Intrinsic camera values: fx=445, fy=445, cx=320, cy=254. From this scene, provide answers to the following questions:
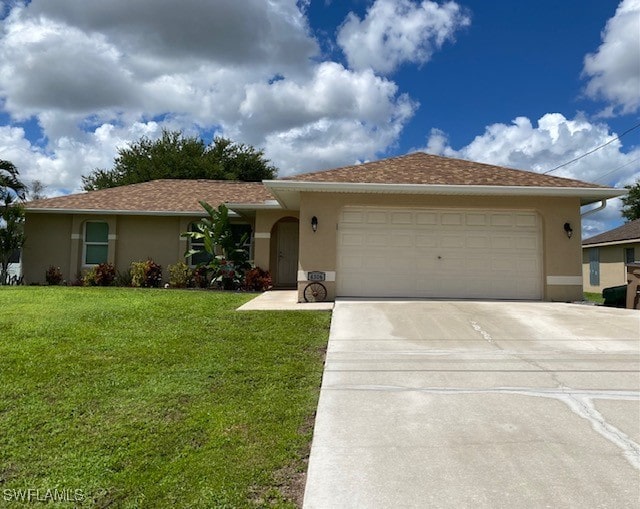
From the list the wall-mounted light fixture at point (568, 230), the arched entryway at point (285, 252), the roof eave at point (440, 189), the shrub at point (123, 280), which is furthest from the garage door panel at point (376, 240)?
the shrub at point (123, 280)

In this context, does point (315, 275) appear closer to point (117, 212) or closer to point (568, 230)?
point (568, 230)

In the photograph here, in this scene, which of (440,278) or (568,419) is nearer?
(568,419)

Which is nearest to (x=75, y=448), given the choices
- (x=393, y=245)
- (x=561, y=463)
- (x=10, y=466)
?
(x=10, y=466)

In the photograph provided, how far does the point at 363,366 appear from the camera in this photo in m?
5.50

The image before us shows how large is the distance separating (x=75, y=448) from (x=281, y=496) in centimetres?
170

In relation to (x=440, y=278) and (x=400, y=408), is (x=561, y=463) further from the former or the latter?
(x=440, y=278)

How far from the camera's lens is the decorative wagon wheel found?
10.5 meters

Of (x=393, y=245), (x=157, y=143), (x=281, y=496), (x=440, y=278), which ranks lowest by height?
(x=281, y=496)

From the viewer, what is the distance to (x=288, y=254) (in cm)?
1599

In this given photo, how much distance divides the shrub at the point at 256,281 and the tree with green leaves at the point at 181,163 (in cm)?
2033

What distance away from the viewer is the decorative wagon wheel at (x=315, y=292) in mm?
10477

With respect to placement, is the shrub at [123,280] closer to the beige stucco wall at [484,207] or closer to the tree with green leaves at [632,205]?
the beige stucco wall at [484,207]

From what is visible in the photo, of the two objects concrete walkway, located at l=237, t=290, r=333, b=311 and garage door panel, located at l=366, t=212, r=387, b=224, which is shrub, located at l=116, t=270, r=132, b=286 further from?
garage door panel, located at l=366, t=212, r=387, b=224

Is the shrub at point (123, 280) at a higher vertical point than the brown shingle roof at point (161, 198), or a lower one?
lower
